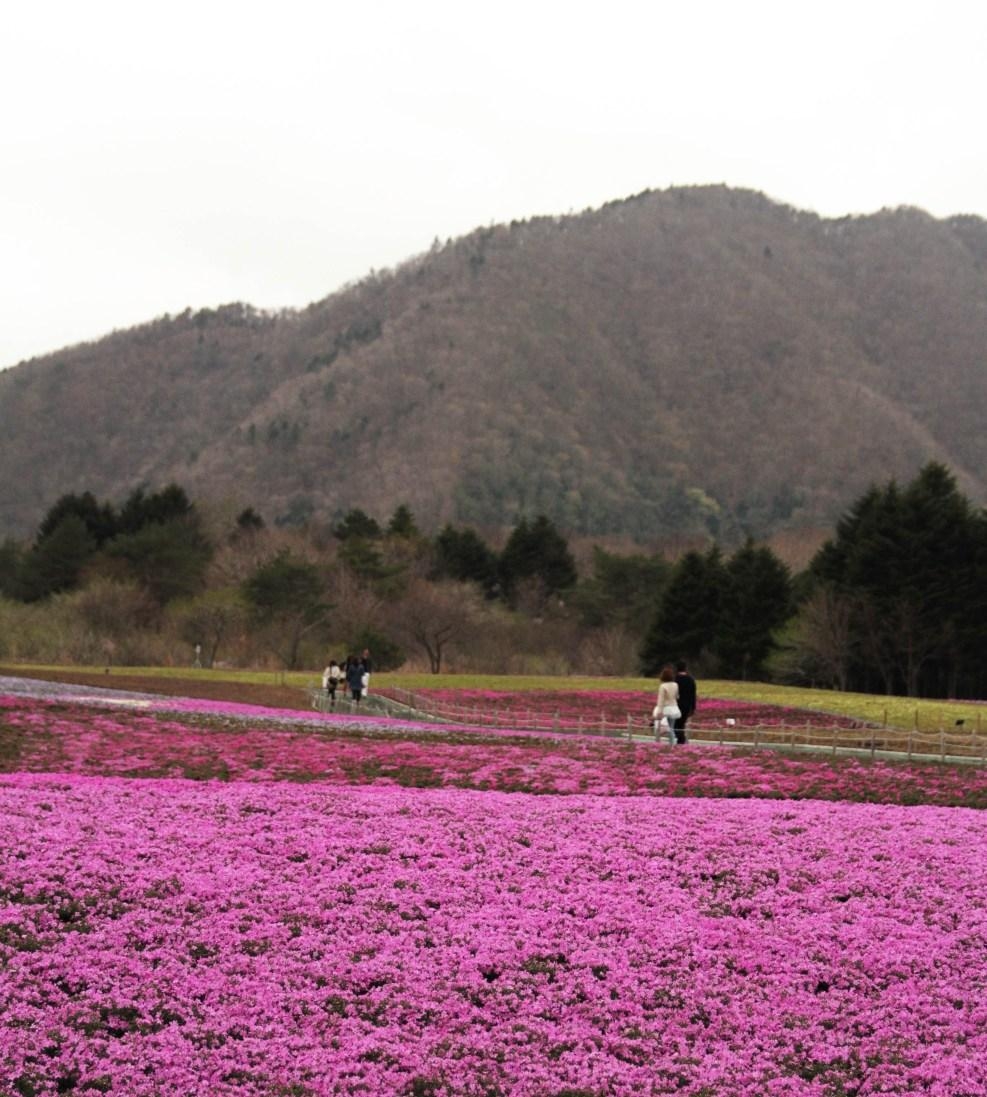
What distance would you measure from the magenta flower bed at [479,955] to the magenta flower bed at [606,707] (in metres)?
30.0

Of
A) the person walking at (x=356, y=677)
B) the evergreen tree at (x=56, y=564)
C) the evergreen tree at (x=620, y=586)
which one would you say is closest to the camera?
the person walking at (x=356, y=677)

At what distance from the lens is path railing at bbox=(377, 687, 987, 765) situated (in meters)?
34.8

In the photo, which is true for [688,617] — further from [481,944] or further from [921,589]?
[481,944]

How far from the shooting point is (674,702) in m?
35.3

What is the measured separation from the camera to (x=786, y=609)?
95875 millimetres

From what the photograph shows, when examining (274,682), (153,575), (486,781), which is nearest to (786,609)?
(274,682)

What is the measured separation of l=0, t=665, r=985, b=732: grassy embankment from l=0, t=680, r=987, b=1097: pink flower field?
26843 mm

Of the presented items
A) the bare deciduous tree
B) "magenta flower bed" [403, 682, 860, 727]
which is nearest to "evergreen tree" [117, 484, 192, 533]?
the bare deciduous tree

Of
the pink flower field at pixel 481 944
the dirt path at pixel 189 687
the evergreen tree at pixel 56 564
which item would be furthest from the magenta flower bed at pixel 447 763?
the evergreen tree at pixel 56 564

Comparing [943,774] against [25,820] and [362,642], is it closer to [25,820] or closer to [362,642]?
[25,820]

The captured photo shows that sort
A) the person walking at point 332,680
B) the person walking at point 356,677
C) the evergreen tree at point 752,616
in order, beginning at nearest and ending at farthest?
the person walking at point 356,677
the person walking at point 332,680
the evergreen tree at point 752,616

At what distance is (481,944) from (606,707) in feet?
141

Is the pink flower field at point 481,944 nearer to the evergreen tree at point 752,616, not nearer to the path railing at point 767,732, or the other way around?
the path railing at point 767,732

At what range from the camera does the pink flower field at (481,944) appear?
40.4 feet
